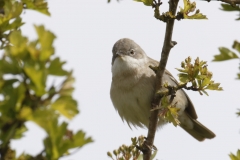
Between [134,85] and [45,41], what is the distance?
4227 millimetres

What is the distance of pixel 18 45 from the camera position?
5.51 ft

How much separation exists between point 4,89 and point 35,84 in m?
0.13

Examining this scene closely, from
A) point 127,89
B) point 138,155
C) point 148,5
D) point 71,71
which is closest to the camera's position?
point 71,71

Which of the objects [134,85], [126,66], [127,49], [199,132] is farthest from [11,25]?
[199,132]

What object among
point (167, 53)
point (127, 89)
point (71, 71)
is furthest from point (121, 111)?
point (71, 71)

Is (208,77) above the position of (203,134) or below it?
below

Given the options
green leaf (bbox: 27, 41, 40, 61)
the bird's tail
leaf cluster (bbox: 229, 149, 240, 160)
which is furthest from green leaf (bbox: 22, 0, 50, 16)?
the bird's tail

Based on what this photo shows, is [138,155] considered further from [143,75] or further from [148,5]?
[143,75]

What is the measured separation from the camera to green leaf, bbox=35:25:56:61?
165cm

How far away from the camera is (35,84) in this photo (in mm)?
1620

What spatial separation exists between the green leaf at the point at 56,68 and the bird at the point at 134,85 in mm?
3770

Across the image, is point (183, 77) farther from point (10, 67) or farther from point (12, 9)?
point (10, 67)

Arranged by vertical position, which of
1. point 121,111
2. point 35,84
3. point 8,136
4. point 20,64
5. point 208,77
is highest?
point 121,111

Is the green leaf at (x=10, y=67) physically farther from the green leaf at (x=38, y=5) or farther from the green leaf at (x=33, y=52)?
the green leaf at (x=38, y=5)
